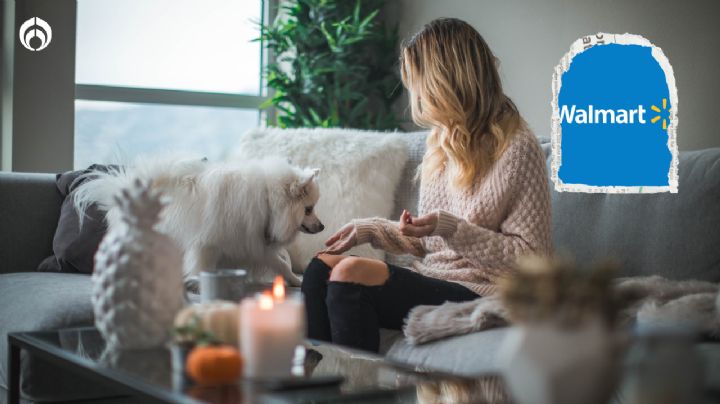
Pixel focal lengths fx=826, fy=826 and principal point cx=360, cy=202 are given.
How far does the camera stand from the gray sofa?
1978 millimetres

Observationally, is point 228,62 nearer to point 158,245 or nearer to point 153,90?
point 153,90

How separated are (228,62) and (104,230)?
2217mm

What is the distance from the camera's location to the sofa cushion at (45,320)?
2105 mm

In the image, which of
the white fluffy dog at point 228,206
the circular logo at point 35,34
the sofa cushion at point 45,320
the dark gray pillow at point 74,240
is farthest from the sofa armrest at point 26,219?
the circular logo at point 35,34

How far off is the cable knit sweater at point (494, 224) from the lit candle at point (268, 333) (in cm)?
96

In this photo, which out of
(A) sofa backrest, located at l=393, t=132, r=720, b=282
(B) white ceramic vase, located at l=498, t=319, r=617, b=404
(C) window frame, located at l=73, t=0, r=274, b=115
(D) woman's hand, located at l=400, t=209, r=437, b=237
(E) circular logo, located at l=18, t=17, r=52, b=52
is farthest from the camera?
(C) window frame, located at l=73, t=0, r=274, b=115

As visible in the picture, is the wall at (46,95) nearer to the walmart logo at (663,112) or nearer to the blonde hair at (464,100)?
the blonde hair at (464,100)

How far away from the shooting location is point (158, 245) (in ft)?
4.75

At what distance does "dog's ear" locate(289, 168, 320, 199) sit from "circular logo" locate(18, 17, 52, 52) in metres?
1.88

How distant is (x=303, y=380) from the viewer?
1242 millimetres

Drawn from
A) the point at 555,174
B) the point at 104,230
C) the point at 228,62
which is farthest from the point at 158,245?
the point at 228,62

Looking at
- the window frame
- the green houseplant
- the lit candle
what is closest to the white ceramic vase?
the lit candle

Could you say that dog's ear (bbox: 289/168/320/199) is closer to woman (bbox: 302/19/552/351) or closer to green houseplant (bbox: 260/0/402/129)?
woman (bbox: 302/19/552/351)

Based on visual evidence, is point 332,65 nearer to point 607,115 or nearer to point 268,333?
point 607,115
